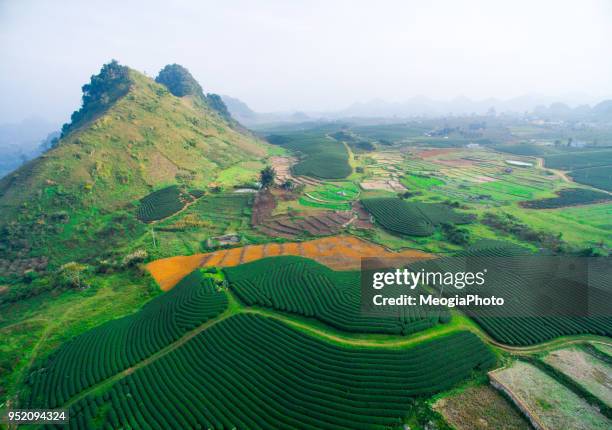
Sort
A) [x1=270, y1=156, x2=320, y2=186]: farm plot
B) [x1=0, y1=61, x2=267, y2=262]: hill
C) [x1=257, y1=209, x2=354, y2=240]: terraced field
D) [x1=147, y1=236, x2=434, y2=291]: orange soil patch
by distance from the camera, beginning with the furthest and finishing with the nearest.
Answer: [x1=270, y1=156, x2=320, y2=186]: farm plot → [x1=257, y1=209, x2=354, y2=240]: terraced field → [x1=0, y1=61, x2=267, y2=262]: hill → [x1=147, y1=236, x2=434, y2=291]: orange soil patch

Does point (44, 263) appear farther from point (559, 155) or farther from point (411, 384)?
point (559, 155)

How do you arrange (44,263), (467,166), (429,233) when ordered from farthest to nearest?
1. (467,166)
2. (429,233)
3. (44,263)

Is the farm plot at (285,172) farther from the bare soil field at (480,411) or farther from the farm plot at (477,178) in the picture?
the bare soil field at (480,411)

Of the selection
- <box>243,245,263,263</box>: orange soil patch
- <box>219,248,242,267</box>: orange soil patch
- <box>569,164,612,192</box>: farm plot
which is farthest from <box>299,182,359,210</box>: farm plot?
<box>569,164,612,192</box>: farm plot

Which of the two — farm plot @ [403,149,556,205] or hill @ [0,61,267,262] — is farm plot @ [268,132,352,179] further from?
farm plot @ [403,149,556,205]

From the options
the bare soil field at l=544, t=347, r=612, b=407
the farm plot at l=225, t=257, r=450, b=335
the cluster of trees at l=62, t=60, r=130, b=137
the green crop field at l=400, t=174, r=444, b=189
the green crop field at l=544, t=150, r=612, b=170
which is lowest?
the bare soil field at l=544, t=347, r=612, b=407

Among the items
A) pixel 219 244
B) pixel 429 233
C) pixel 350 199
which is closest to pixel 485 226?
pixel 429 233

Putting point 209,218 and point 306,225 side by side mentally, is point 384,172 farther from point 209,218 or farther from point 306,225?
point 209,218
